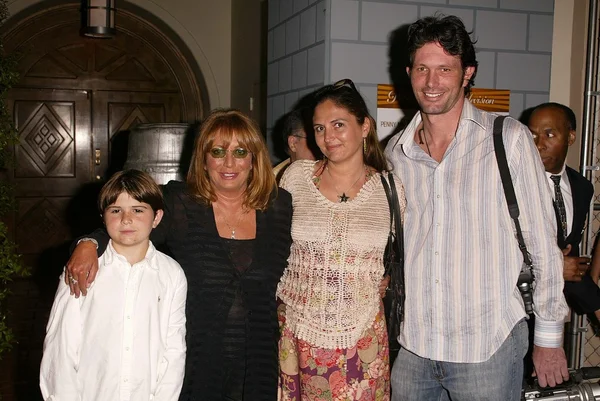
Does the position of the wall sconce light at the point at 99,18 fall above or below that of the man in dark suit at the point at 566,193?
above

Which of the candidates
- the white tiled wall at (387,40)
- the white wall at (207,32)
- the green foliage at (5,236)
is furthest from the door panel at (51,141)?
the white tiled wall at (387,40)

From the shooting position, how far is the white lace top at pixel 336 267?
193 centimetres

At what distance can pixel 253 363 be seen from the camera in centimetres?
190

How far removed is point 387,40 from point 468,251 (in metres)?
1.52

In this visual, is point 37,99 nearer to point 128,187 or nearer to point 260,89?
point 260,89

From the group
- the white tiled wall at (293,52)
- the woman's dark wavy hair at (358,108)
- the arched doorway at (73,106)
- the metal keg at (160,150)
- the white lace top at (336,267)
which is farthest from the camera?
the arched doorway at (73,106)

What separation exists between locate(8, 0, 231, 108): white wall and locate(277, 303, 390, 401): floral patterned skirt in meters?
4.82

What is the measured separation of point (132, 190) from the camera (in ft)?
5.98

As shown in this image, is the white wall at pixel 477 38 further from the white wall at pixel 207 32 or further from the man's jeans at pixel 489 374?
the white wall at pixel 207 32

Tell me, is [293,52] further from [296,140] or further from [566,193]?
[566,193]

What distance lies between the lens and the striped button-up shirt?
5.86 feet

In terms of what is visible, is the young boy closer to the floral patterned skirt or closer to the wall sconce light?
the floral patterned skirt

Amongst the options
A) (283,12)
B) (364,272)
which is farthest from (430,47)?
(283,12)

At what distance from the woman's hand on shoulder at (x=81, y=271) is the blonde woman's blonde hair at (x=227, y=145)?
1.28 ft
